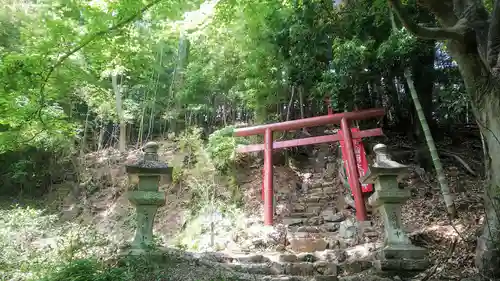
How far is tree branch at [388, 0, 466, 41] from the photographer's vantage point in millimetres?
4000

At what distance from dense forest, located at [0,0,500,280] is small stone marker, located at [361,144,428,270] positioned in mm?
834

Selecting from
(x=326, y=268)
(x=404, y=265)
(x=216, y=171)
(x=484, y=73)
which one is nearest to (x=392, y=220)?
(x=404, y=265)

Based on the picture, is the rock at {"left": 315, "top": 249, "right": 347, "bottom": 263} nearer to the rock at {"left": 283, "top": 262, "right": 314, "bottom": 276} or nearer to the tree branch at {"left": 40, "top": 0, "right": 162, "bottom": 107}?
the rock at {"left": 283, "top": 262, "right": 314, "bottom": 276}

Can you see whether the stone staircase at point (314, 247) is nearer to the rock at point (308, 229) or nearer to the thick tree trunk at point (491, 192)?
the rock at point (308, 229)

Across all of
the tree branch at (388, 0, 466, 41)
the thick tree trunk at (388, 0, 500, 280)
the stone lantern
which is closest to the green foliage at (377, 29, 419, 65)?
the thick tree trunk at (388, 0, 500, 280)

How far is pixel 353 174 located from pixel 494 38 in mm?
5705

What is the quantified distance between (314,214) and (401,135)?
14.7 ft

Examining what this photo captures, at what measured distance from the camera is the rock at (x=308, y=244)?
8141 mm

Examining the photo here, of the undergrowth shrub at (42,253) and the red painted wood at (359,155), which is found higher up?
Answer: the red painted wood at (359,155)

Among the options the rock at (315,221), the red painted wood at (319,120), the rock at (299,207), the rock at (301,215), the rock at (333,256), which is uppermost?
the red painted wood at (319,120)

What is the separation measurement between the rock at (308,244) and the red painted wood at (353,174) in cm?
145

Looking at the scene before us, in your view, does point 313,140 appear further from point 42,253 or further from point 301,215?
point 42,253

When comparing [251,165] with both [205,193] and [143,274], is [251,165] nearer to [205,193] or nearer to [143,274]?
[205,193]

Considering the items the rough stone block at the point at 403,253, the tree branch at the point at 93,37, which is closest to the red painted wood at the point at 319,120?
the rough stone block at the point at 403,253
